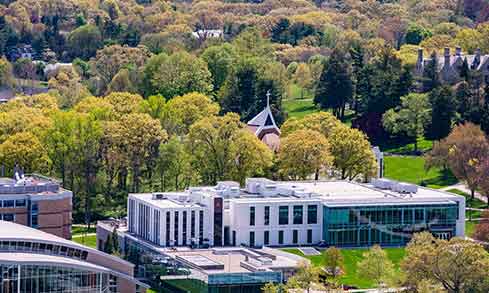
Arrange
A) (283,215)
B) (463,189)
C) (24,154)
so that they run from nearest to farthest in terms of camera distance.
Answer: (283,215) < (24,154) < (463,189)

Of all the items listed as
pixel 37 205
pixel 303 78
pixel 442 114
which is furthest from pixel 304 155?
pixel 303 78

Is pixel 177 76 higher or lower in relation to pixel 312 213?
higher

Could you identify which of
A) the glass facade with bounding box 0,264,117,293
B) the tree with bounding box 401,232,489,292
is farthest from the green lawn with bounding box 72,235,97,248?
the tree with bounding box 401,232,489,292

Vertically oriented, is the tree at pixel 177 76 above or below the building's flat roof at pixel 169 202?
above

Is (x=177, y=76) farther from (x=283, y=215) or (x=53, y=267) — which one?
(x=53, y=267)

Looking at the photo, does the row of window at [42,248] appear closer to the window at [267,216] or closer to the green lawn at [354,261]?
the green lawn at [354,261]

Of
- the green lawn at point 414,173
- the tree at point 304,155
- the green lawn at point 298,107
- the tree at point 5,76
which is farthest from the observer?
the tree at point 5,76

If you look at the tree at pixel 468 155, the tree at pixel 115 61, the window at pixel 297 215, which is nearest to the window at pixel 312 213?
the window at pixel 297 215

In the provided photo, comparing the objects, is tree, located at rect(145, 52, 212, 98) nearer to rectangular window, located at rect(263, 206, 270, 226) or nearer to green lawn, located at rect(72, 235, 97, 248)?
green lawn, located at rect(72, 235, 97, 248)
